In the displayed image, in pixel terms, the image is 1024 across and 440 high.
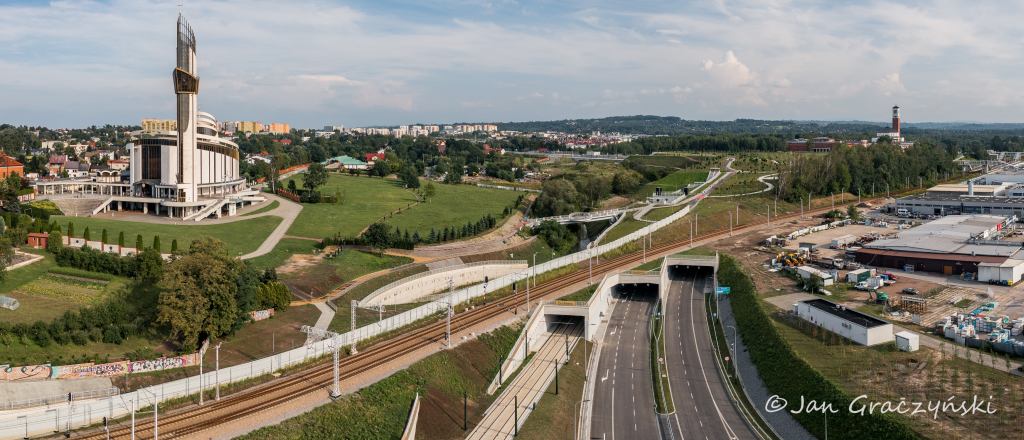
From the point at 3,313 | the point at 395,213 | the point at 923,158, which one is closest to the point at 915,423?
the point at 3,313

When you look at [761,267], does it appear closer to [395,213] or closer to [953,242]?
[953,242]

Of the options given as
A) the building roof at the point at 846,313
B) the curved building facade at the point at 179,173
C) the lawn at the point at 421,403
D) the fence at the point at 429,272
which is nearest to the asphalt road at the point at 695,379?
the lawn at the point at 421,403

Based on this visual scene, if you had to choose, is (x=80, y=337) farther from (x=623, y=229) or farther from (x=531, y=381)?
(x=623, y=229)

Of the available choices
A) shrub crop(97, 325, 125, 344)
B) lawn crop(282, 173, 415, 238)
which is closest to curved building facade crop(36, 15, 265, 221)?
lawn crop(282, 173, 415, 238)

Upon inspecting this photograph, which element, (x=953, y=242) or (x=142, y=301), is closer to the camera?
(x=142, y=301)

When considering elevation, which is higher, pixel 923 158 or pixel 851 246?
pixel 923 158

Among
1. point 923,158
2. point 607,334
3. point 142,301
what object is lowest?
point 607,334

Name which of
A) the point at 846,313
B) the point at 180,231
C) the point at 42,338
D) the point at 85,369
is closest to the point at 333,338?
the point at 85,369
